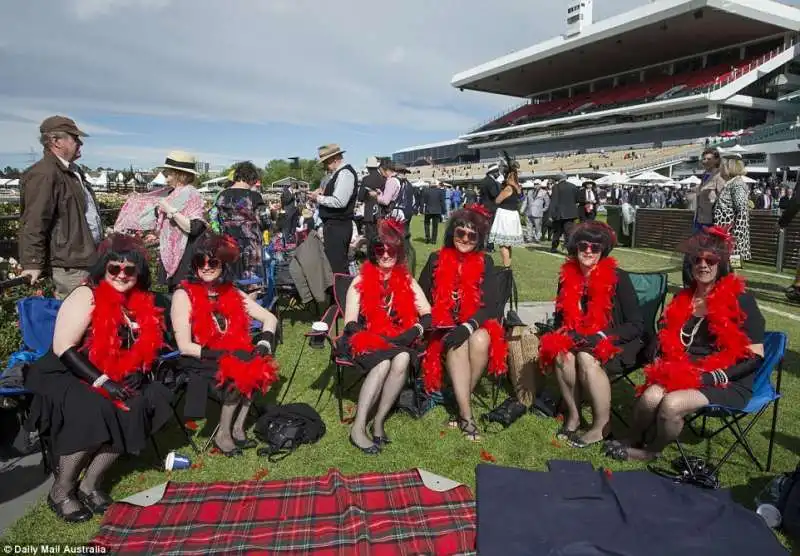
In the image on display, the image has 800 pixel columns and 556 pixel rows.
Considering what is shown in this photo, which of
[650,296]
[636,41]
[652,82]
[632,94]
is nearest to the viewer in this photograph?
[650,296]

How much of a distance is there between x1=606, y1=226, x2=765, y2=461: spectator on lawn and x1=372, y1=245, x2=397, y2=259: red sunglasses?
1771mm

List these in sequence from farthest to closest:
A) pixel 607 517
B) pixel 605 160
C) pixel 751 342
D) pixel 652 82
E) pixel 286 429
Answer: pixel 652 82
pixel 605 160
pixel 286 429
pixel 751 342
pixel 607 517

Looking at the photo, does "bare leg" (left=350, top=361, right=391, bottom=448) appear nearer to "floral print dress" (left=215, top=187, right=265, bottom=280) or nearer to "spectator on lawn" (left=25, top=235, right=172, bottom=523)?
"spectator on lawn" (left=25, top=235, right=172, bottom=523)

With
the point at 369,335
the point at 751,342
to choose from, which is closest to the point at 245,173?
the point at 369,335

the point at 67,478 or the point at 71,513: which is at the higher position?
the point at 67,478

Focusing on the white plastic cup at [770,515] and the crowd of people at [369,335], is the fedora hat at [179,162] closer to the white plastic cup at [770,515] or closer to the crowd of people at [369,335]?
the crowd of people at [369,335]

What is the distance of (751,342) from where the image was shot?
314 centimetres

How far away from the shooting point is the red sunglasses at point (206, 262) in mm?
3457

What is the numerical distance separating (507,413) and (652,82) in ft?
165

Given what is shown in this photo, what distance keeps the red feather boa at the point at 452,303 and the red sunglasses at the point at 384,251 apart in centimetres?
38

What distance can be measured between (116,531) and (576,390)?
2737 mm

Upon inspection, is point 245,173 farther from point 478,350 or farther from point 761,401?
point 761,401

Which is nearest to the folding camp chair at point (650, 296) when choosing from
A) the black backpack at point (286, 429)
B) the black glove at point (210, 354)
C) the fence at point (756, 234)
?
the black backpack at point (286, 429)

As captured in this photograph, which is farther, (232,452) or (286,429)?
(286,429)
